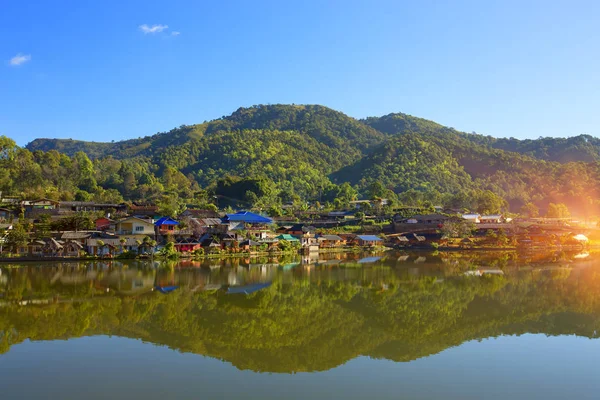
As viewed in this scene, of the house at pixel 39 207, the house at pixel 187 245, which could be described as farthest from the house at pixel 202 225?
the house at pixel 39 207

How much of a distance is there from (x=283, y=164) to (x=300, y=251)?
57251 millimetres

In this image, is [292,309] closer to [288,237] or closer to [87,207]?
[288,237]

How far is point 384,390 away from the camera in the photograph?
8.19 m

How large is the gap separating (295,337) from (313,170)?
89.4 meters

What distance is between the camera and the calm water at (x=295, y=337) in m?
8.41

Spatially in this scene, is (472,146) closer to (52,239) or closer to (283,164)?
(283,164)

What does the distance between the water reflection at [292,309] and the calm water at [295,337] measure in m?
0.06

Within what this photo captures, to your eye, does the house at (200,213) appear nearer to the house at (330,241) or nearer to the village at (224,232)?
the village at (224,232)

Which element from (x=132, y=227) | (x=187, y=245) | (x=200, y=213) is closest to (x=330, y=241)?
(x=200, y=213)

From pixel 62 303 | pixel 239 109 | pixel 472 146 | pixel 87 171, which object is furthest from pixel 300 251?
pixel 239 109

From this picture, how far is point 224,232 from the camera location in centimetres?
3609

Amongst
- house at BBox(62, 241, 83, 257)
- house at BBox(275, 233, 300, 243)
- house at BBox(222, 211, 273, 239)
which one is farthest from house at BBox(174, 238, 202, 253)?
house at BBox(275, 233, 300, 243)

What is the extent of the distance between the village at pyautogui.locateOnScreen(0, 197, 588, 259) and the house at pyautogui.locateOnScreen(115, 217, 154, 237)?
0.22 feet

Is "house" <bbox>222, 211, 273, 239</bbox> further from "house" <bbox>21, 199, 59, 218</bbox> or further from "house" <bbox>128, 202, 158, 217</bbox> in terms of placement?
"house" <bbox>21, 199, 59, 218</bbox>
